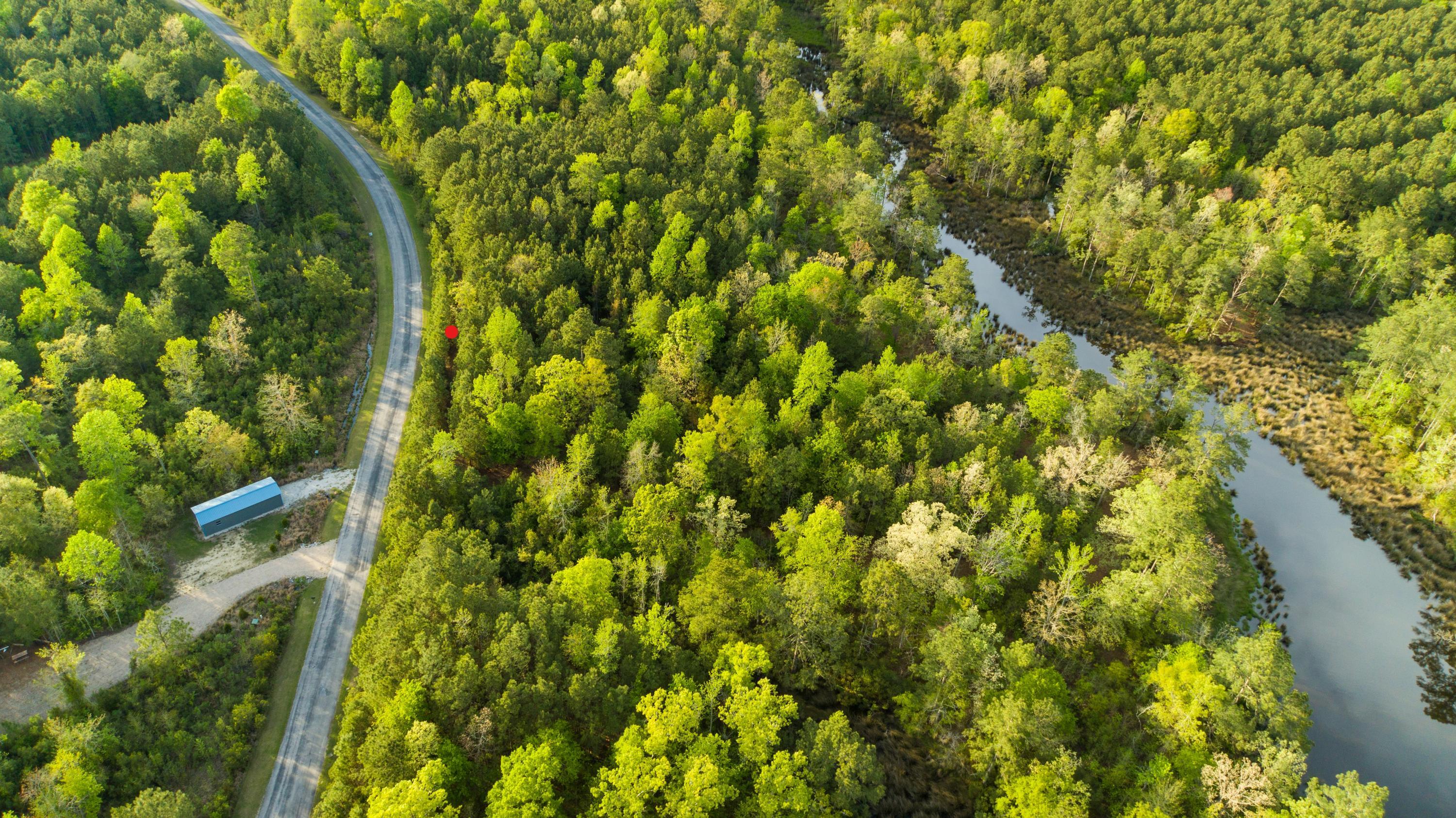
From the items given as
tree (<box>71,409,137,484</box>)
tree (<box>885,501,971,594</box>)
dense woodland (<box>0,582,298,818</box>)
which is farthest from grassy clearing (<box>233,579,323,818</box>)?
tree (<box>885,501,971,594</box>)

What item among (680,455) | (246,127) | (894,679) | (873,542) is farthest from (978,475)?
(246,127)

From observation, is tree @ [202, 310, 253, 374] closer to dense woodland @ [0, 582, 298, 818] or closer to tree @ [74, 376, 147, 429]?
tree @ [74, 376, 147, 429]

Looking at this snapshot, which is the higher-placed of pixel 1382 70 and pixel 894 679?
pixel 1382 70

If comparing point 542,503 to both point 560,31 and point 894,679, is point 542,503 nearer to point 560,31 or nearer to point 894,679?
point 894,679

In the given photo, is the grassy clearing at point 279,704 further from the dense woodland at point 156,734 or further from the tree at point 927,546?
the tree at point 927,546

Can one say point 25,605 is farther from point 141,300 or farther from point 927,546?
point 927,546
